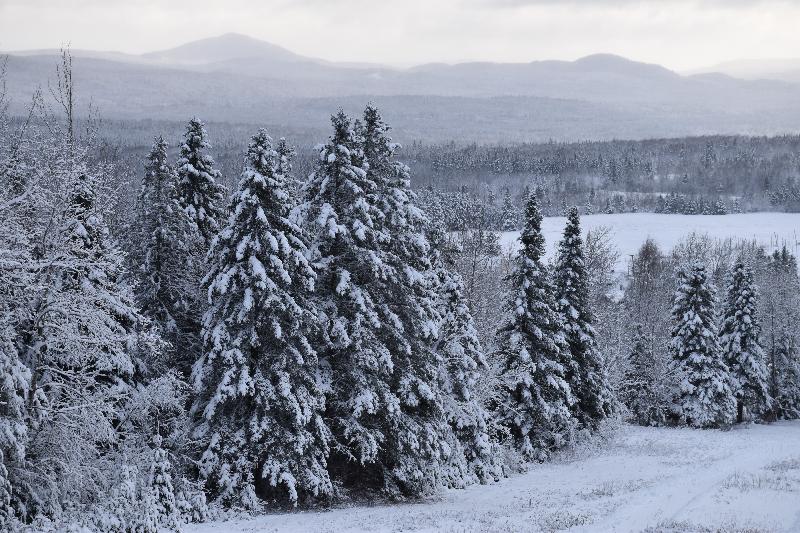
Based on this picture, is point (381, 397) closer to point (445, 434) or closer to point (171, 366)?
point (445, 434)

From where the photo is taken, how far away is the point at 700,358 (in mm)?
52594

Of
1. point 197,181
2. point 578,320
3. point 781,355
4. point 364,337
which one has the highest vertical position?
point 197,181

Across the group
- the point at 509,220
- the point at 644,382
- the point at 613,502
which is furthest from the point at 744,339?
the point at 509,220

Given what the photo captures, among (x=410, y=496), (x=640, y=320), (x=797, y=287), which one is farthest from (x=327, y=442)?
(x=797, y=287)

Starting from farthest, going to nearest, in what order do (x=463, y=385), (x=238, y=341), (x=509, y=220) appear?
(x=509, y=220), (x=463, y=385), (x=238, y=341)

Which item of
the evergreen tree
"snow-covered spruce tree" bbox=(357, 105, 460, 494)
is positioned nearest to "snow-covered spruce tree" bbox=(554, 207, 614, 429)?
"snow-covered spruce tree" bbox=(357, 105, 460, 494)

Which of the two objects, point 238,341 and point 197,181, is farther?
point 197,181

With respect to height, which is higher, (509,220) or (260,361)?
(260,361)

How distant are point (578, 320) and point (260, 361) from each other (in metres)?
21.6

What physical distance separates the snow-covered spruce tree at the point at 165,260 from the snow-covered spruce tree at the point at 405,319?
726 centimetres

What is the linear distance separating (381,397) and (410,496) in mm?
4296

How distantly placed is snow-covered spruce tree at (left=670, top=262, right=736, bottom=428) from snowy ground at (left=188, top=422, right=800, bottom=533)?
13.2 metres

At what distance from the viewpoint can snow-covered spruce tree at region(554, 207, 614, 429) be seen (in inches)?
1575

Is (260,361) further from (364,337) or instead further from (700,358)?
(700,358)
